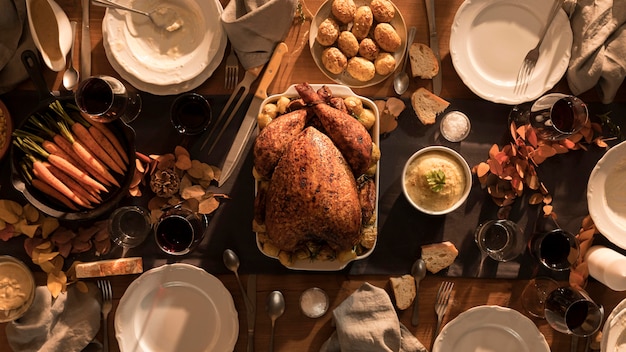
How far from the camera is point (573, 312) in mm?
1899

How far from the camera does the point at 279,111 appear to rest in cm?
198

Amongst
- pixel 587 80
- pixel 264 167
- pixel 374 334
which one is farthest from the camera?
pixel 587 80

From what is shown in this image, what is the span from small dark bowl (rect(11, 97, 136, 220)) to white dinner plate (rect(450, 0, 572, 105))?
4.40 ft

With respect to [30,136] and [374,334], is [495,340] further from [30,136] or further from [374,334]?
[30,136]

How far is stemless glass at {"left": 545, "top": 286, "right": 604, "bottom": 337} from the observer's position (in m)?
1.88

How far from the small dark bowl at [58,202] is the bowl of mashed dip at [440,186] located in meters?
1.06

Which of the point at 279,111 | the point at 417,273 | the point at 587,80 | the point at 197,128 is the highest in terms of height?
the point at 587,80

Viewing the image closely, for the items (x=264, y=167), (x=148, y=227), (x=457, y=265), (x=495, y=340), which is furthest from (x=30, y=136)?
(x=495, y=340)

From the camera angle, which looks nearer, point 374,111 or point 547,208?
point 374,111

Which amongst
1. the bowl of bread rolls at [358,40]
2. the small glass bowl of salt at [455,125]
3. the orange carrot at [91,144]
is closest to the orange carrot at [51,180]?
the orange carrot at [91,144]

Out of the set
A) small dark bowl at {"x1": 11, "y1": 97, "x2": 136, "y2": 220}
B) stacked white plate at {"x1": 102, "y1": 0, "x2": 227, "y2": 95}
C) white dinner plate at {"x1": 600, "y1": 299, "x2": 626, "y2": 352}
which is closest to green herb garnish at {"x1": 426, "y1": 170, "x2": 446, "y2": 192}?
white dinner plate at {"x1": 600, "y1": 299, "x2": 626, "y2": 352}

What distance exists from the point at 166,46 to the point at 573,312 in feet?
6.20

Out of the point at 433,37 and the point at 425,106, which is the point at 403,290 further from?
the point at 433,37

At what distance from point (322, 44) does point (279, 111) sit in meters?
0.35
